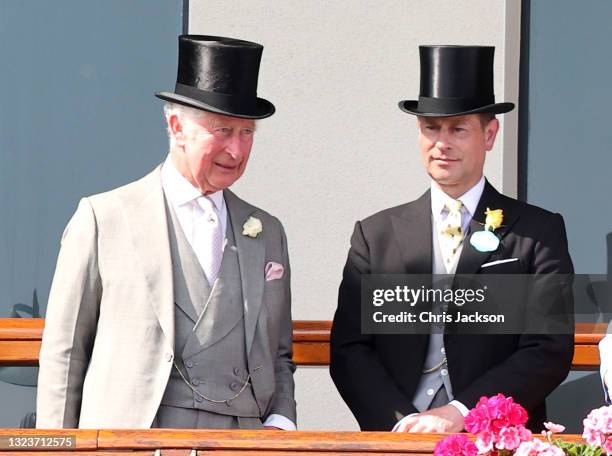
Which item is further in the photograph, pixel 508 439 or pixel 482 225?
pixel 482 225

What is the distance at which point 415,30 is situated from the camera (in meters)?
6.87

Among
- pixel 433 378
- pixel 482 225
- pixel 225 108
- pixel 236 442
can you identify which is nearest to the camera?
pixel 236 442

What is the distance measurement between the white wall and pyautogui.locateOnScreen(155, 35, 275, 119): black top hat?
1.73 m

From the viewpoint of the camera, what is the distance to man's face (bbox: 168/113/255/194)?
4.94m

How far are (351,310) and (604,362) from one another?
792 mm

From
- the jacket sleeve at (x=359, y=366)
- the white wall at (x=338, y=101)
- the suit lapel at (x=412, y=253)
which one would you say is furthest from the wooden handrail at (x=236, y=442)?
the white wall at (x=338, y=101)

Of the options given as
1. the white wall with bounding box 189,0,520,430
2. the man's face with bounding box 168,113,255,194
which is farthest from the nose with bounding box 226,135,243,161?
the white wall with bounding box 189,0,520,430

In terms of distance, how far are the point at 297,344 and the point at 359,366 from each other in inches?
27.2

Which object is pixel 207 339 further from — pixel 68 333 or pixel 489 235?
pixel 489 235

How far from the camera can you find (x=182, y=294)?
4902 millimetres

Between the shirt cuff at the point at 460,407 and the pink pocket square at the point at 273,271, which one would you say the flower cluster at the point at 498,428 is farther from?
the pink pocket square at the point at 273,271

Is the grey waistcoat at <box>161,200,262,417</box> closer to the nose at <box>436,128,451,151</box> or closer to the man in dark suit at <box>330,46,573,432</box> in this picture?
the man in dark suit at <box>330,46,573,432</box>

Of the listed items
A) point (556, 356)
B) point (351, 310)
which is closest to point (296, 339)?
point (351, 310)

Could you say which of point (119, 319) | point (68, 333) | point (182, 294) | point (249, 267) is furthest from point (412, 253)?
point (68, 333)
